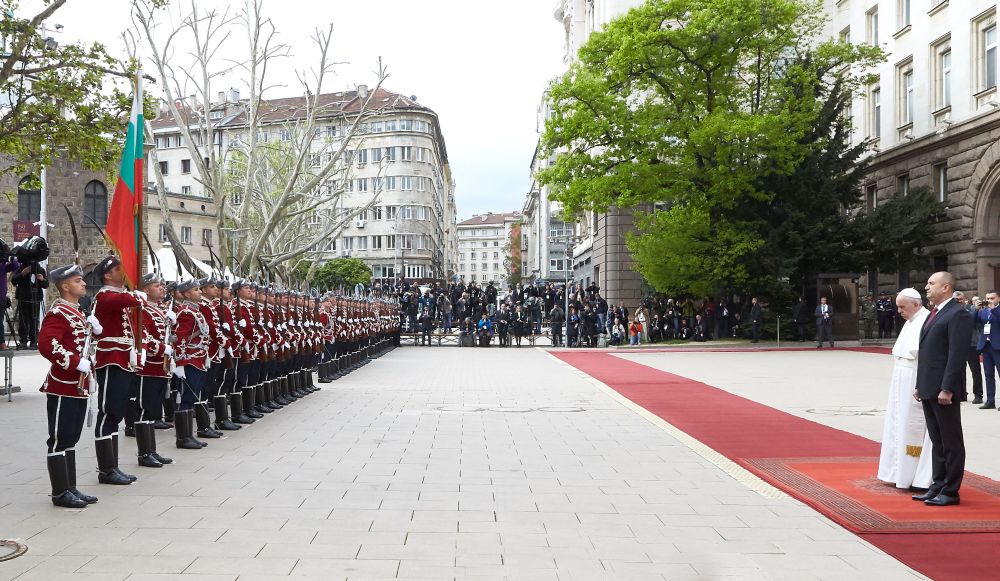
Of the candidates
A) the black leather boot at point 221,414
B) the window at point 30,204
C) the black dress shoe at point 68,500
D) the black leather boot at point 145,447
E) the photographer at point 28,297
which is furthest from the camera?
the window at point 30,204

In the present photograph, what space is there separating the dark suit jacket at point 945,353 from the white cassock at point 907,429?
0.26m

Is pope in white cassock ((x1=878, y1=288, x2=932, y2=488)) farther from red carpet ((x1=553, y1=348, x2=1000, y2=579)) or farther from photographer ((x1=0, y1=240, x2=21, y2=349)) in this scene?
photographer ((x1=0, y1=240, x2=21, y2=349))

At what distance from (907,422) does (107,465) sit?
6.97 m

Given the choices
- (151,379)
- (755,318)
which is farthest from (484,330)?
(151,379)

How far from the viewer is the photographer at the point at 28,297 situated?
52.4 feet

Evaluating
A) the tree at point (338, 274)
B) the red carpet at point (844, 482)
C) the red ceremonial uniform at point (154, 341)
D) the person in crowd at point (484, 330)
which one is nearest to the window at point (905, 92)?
the person in crowd at point (484, 330)

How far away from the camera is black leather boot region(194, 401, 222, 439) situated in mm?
10867

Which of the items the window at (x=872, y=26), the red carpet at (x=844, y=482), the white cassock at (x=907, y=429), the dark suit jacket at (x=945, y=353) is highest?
the window at (x=872, y=26)

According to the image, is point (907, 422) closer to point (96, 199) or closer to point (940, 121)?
point (940, 121)

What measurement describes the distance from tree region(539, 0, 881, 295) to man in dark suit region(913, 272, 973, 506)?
88.6ft

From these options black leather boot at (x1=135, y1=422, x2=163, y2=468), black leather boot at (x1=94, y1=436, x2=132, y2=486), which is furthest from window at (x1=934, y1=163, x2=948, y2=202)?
black leather boot at (x1=94, y1=436, x2=132, y2=486)

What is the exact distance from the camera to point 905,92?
3775cm

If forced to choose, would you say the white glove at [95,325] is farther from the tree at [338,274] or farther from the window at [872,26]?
the tree at [338,274]

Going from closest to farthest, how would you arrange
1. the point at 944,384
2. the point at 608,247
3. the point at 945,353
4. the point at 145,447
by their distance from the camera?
the point at 944,384, the point at 945,353, the point at 145,447, the point at 608,247
